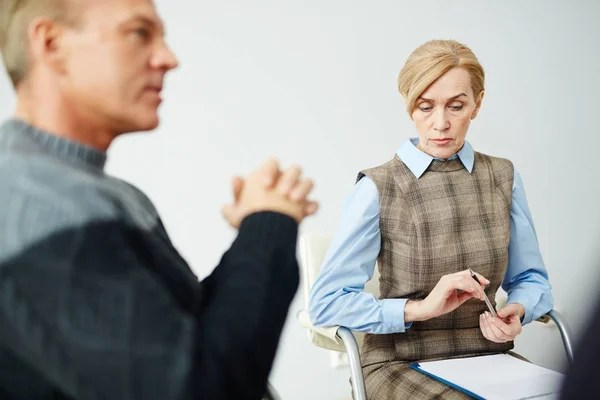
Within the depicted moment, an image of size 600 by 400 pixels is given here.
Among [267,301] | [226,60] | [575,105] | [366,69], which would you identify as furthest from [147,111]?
[575,105]

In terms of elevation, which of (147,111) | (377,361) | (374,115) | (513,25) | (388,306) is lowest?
(377,361)

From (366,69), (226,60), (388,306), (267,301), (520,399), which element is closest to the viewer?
(267,301)

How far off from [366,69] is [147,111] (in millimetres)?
2040

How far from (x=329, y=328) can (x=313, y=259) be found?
0.30 metres

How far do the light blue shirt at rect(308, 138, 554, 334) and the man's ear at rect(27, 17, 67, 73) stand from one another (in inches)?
37.4

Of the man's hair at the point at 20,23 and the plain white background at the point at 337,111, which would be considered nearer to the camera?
the man's hair at the point at 20,23

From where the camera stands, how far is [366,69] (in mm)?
2420

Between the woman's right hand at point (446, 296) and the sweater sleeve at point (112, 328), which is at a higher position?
the sweater sleeve at point (112, 328)

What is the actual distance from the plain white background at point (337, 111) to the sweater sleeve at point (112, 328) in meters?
1.30

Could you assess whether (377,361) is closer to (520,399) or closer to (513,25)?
(520,399)

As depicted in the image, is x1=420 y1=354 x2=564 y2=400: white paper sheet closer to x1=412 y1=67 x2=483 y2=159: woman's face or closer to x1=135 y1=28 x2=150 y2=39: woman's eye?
x1=412 y1=67 x2=483 y2=159: woman's face

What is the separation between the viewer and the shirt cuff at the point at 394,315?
1.25 metres

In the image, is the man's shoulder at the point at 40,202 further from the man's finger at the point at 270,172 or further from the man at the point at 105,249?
the man's finger at the point at 270,172

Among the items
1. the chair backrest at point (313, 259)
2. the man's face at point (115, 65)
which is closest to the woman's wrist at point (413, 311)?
the chair backrest at point (313, 259)
